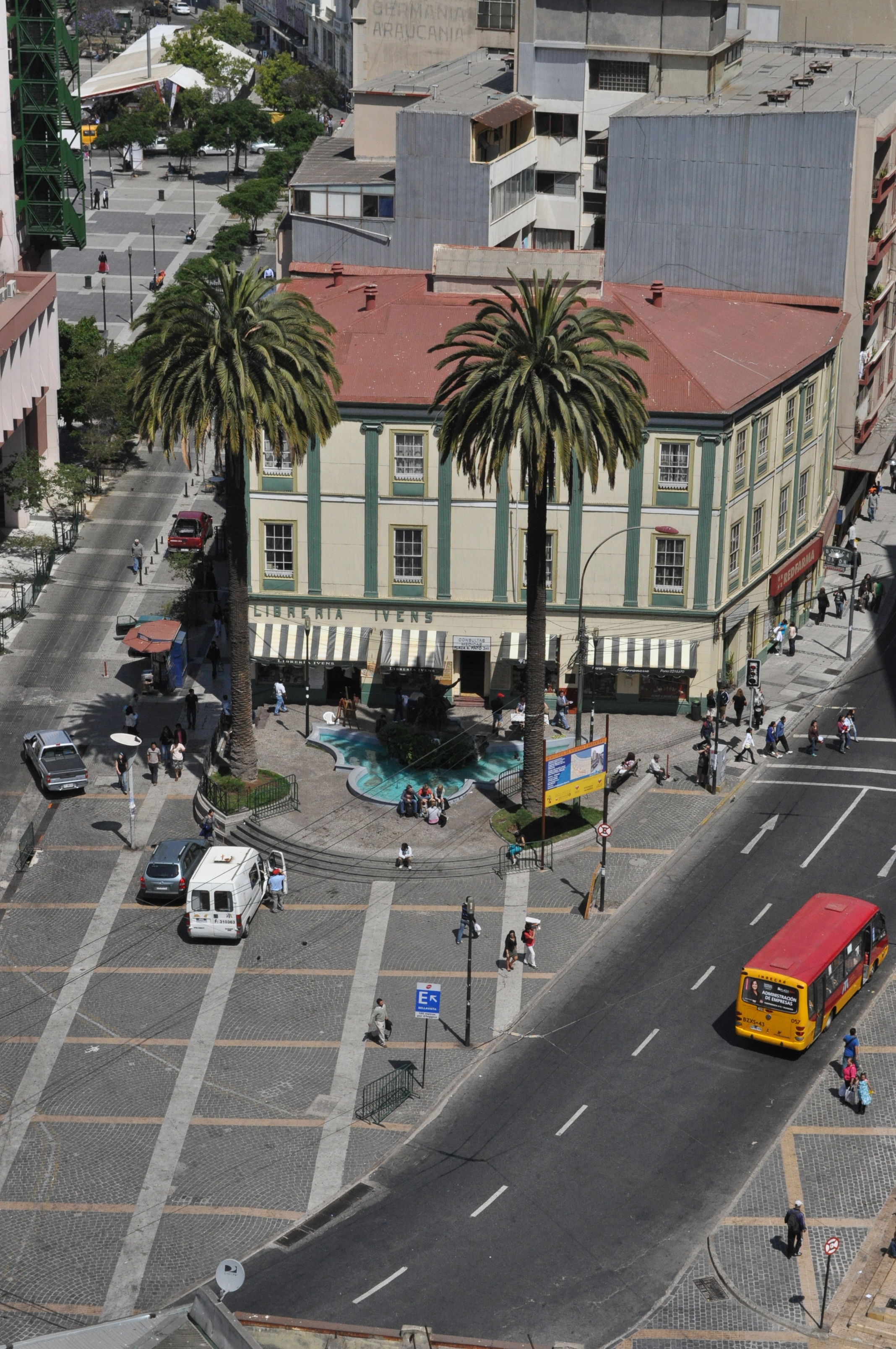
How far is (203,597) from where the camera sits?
104 m

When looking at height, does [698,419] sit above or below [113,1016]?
above

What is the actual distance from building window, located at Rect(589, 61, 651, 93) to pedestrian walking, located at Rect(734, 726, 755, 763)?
171 ft

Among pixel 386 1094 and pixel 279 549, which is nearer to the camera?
pixel 386 1094

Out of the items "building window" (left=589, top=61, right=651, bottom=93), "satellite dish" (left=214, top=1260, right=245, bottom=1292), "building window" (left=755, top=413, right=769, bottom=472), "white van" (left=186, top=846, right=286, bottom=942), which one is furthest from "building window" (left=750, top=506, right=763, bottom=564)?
"satellite dish" (left=214, top=1260, right=245, bottom=1292)

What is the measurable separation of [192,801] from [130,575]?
29020 mm

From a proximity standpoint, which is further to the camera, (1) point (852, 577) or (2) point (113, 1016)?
(1) point (852, 577)

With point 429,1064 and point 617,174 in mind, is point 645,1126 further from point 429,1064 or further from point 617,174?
point 617,174

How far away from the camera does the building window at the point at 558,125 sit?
409 ft

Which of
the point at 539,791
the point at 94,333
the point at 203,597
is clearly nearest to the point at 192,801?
the point at 539,791

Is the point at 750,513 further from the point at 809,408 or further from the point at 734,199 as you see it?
the point at 734,199

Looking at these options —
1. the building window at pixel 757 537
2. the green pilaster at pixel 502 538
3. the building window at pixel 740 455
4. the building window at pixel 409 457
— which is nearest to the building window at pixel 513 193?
the building window at pixel 757 537

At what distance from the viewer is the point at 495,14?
144125 millimetres

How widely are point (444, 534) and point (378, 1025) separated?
98.5ft

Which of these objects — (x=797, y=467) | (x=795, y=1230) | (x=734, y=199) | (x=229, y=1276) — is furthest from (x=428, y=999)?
(x=734, y=199)
